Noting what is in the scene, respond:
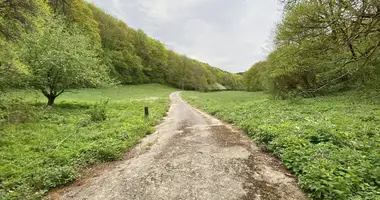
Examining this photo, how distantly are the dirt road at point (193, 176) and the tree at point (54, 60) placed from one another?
1163 cm

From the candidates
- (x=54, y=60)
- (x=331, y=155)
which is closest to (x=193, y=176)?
(x=331, y=155)

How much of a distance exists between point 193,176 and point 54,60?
14872 mm

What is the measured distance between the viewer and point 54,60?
15781 mm

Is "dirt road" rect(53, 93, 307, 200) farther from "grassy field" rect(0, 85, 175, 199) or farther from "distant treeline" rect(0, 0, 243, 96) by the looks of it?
"distant treeline" rect(0, 0, 243, 96)

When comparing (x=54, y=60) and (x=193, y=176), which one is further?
(x=54, y=60)

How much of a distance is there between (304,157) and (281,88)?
2344 cm

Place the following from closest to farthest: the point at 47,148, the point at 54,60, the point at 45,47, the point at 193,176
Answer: the point at 193,176 → the point at 47,148 → the point at 54,60 → the point at 45,47

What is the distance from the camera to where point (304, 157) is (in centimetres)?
584

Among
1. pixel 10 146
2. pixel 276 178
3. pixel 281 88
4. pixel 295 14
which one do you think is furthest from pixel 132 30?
pixel 276 178

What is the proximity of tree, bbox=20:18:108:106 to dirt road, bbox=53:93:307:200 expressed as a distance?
1163 cm

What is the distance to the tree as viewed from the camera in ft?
51.4

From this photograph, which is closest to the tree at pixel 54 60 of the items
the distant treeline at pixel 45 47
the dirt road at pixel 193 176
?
the distant treeline at pixel 45 47

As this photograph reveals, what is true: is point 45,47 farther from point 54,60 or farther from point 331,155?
point 331,155

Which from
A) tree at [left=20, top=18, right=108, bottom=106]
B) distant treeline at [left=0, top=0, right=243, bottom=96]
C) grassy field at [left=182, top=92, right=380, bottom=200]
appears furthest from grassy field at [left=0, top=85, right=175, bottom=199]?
grassy field at [left=182, top=92, right=380, bottom=200]
